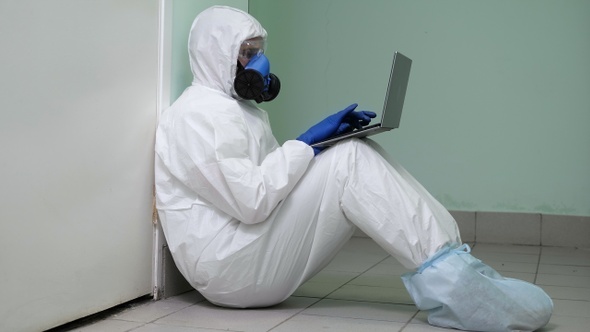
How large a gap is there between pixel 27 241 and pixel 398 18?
2579 millimetres

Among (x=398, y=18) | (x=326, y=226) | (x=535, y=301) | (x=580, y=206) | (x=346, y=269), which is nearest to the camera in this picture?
(x=535, y=301)

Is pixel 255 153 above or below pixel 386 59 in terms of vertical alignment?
below

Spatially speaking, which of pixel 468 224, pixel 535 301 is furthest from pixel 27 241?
pixel 468 224

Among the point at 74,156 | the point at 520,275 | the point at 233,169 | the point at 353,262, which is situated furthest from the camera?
the point at 353,262

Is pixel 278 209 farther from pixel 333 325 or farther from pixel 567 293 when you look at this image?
pixel 567 293

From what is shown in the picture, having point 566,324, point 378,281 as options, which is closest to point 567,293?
point 566,324

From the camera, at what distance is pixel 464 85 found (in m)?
3.60

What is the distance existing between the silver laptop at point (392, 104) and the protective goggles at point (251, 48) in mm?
366

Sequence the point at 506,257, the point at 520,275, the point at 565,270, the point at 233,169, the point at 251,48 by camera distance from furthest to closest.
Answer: the point at 506,257, the point at 565,270, the point at 520,275, the point at 251,48, the point at 233,169

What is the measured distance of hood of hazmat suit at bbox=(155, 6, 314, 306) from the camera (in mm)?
1835

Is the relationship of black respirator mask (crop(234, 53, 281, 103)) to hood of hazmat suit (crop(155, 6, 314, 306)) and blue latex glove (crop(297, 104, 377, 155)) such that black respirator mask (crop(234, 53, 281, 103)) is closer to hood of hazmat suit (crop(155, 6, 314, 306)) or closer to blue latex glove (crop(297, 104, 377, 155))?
hood of hazmat suit (crop(155, 6, 314, 306))

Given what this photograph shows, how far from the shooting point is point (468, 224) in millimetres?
3586

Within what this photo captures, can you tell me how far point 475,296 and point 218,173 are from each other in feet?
2.28

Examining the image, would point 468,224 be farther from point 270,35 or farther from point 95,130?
point 95,130
